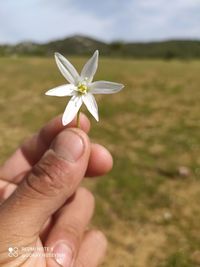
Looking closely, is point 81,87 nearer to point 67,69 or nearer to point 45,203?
point 67,69

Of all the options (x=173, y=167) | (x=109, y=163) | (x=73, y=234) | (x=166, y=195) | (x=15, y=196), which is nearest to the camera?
(x=15, y=196)

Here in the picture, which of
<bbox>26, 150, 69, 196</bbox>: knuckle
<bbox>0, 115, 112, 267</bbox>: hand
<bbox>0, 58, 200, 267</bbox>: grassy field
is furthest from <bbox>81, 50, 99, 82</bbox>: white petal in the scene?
<bbox>0, 58, 200, 267</bbox>: grassy field

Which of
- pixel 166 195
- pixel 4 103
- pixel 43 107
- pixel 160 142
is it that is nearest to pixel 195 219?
pixel 166 195

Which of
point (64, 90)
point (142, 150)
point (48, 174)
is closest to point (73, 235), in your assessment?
point (48, 174)

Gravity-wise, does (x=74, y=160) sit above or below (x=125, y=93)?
above

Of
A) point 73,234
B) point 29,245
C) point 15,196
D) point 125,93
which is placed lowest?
point 125,93

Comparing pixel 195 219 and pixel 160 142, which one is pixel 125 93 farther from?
pixel 195 219

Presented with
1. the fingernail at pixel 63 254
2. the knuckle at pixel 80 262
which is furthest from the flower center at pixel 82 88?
the knuckle at pixel 80 262
